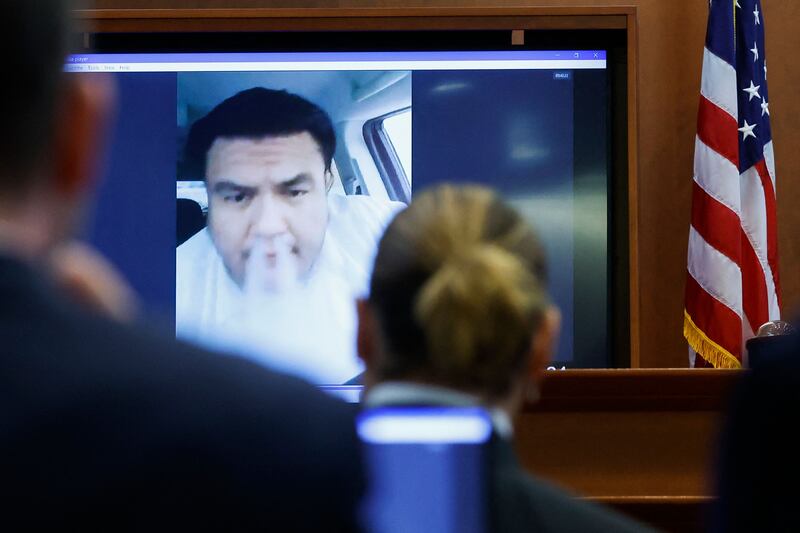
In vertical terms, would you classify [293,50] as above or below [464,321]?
above

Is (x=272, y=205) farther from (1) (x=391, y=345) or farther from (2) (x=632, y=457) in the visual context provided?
(1) (x=391, y=345)

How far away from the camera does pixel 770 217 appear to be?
466 centimetres

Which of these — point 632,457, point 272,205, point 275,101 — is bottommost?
point 632,457

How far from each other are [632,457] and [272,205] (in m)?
2.08

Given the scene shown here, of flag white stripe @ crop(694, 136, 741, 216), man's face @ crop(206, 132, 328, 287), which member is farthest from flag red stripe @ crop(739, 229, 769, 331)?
man's face @ crop(206, 132, 328, 287)

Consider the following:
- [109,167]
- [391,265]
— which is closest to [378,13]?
[109,167]

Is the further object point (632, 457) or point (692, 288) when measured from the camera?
point (692, 288)

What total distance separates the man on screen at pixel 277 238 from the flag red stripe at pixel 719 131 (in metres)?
1.32

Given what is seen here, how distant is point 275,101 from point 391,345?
10.7 ft

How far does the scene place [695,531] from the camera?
2883 mm

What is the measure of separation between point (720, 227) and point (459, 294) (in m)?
3.34

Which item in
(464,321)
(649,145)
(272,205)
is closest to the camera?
(464,321)

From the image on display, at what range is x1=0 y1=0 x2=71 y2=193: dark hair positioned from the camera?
0.57 metres

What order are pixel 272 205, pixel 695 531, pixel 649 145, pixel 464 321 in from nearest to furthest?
pixel 464 321
pixel 695 531
pixel 272 205
pixel 649 145
